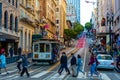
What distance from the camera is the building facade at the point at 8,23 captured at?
45.2 metres

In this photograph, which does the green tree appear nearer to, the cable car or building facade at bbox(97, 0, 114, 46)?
building facade at bbox(97, 0, 114, 46)

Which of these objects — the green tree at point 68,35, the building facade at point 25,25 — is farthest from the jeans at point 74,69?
the green tree at point 68,35

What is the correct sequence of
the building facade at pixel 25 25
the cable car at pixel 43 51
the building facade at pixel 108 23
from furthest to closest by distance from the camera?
the building facade at pixel 25 25 < the building facade at pixel 108 23 < the cable car at pixel 43 51

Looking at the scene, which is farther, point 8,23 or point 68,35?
point 68,35

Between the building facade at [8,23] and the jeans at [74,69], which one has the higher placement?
the building facade at [8,23]

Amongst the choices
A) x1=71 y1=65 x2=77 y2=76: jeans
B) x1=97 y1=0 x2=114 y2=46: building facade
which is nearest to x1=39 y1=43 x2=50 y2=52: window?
x1=71 y1=65 x2=77 y2=76: jeans

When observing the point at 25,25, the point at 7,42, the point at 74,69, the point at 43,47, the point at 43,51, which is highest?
the point at 25,25

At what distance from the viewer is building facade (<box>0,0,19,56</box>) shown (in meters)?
45.2

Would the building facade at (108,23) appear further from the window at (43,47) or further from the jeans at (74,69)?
the jeans at (74,69)

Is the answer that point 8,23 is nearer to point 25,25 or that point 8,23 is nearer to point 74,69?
point 25,25

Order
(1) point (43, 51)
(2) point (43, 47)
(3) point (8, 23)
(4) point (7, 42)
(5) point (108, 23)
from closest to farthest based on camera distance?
(1) point (43, 51), (2) point (43, 47), (4) point (7, 42), (3) point (8, 23), (5) point (108, 23)

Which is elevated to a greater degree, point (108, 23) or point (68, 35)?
point (108, 23)

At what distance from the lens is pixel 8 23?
161 feet

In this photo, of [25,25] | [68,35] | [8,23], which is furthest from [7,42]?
[68,35]
